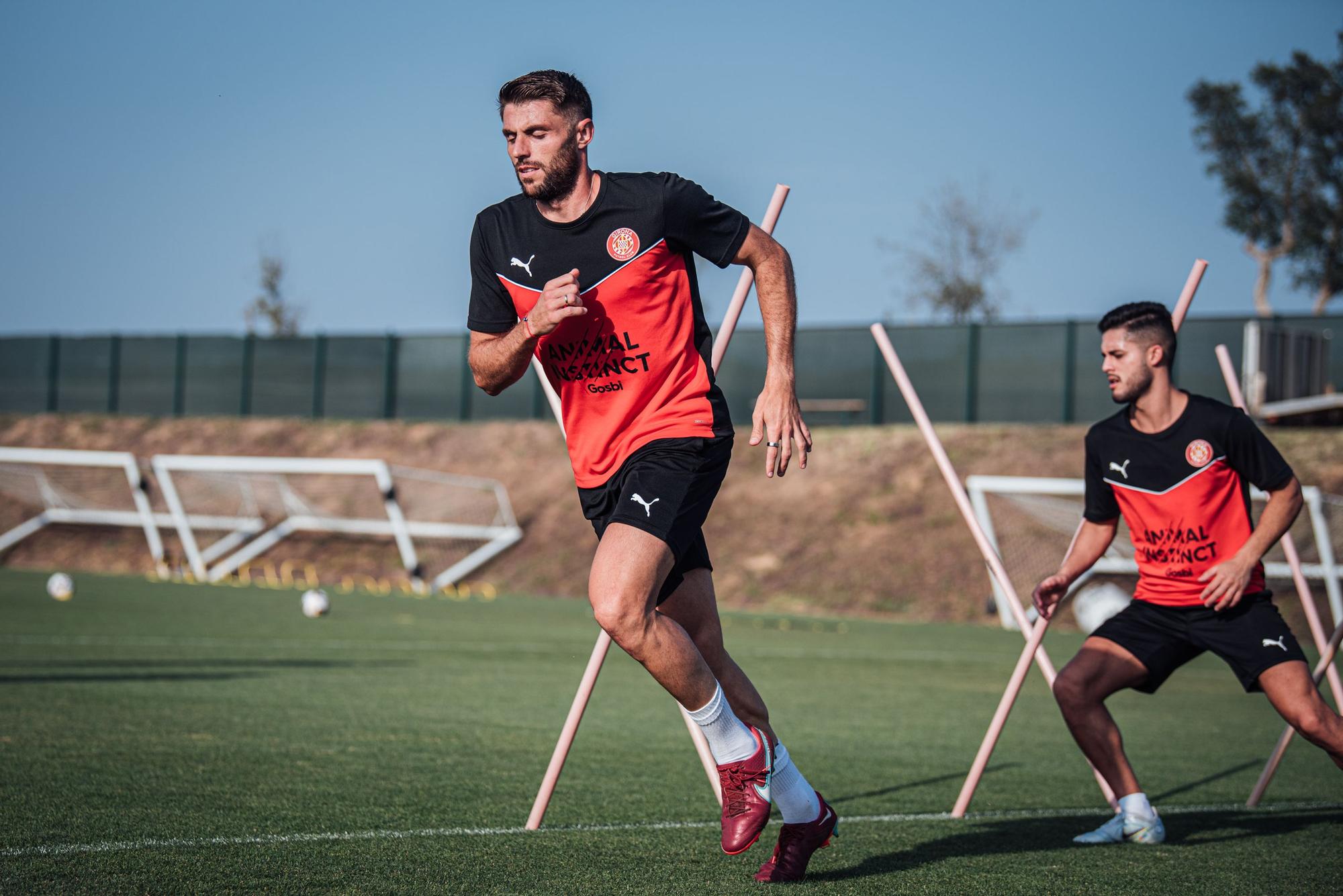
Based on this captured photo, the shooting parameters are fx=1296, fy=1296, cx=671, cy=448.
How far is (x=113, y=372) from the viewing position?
38.8m

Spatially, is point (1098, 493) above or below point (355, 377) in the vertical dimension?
above

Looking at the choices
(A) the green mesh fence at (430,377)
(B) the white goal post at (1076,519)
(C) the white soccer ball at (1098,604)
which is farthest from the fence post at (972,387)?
(A) the green mesh fence at (430,377)

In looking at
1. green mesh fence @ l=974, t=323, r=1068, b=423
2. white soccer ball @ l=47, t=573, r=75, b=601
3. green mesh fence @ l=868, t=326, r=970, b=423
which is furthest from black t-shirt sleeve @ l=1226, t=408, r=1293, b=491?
green mesh fence @ l=868, t=326, r=970, b=423

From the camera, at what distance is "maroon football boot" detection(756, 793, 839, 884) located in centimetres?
409

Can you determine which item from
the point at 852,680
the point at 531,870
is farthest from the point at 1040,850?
the point at 852,680

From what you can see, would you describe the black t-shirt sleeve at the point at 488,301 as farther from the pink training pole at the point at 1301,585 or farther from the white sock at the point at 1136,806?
the pink training pole at the point at 1301,585

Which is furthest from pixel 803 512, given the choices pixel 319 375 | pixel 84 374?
pixel 84 374

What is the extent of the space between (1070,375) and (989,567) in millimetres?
22971

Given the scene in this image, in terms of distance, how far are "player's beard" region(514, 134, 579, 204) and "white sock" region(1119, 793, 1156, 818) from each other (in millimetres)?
3226

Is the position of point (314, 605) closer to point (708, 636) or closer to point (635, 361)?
point (708, 636)

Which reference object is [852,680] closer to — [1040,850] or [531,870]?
[1040,850]

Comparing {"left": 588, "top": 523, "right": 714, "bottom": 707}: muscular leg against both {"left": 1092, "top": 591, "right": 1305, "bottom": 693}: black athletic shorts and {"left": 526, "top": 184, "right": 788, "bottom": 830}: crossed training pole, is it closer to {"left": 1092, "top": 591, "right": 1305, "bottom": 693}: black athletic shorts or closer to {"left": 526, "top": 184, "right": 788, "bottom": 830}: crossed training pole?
{"left": 526, "top": 184, "right": 788, "bottom": 830}: crossed training pole

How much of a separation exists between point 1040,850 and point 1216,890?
28.5 inches

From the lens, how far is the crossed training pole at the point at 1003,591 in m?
5.36
